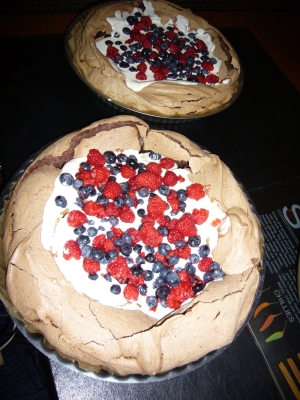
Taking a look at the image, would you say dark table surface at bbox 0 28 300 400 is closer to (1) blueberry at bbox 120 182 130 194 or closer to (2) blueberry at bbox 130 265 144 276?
(2) blueberry at bbox 130 265 144 276

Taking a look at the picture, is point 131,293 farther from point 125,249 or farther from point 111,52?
point 111,52

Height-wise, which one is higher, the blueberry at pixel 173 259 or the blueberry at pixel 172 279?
the blueberry at pixel 173 259

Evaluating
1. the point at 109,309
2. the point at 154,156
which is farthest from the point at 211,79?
the point at 109,309

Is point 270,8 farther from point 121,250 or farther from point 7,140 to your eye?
point 121,250

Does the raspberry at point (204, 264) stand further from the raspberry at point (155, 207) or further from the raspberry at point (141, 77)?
the raspberry at point (141, 77)

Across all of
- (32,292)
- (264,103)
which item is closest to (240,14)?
(264,103)

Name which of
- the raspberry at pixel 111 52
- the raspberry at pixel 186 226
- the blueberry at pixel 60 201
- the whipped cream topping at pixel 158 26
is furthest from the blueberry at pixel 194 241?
the raspberry at pixel 111 52

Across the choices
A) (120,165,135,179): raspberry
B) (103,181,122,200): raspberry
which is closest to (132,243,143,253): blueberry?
(103,181,122,200): raspberry
